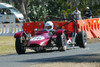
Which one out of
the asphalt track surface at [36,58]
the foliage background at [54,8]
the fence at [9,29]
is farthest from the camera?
the foliage background at [54,8]

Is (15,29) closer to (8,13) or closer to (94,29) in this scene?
(94,29)

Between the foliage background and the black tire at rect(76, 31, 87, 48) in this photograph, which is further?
the foliage background

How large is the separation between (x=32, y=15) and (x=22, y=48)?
29571mm

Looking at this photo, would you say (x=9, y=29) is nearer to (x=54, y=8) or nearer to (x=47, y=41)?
(x=47, y=41)

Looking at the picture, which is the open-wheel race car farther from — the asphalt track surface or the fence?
the fence

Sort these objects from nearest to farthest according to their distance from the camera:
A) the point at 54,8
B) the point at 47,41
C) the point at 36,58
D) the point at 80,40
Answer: the point at 36,58 < the point at 47,41 < the point at 80,40 < the point at 54,8

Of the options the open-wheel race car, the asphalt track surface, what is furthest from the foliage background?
the asphalt track surface

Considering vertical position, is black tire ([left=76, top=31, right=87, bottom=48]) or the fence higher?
black tire ([left=76, top=31, right=87, bottom=48])

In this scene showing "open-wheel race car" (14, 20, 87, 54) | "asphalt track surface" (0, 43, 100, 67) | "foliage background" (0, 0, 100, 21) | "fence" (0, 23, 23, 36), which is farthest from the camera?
"foliage background" (0, 0, 100, 21)

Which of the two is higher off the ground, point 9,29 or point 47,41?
point 47,41

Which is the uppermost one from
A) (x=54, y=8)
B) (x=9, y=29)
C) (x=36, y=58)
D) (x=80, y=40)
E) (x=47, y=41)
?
(x=47, y=41)

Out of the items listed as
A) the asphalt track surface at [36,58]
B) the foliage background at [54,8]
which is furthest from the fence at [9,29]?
the asphalt track surface at [36,58]

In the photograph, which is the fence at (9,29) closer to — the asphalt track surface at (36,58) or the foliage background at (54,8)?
the foliage background at (54,8)

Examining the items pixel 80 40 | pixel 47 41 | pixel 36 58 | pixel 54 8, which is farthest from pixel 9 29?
pixel 36 58
